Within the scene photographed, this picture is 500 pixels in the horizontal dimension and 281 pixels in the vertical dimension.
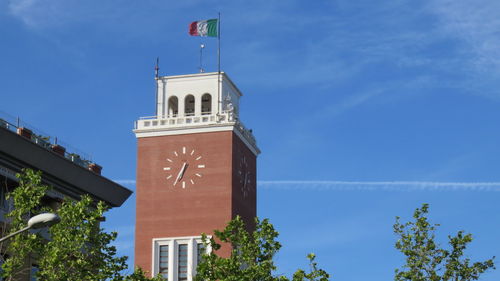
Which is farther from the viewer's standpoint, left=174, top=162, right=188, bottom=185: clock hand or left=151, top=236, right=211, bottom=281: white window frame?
left=174, top=162, right=188, bottom=185: clock hand

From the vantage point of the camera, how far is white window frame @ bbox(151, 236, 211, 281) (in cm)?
9856

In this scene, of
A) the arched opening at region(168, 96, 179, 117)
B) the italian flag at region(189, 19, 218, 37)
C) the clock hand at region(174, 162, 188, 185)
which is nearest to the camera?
the clock hand at region(174, 162, 188, 185)

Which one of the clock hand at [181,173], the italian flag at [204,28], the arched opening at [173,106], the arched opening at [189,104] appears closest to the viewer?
the clock hand at [181,173]

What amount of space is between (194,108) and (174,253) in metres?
15.8

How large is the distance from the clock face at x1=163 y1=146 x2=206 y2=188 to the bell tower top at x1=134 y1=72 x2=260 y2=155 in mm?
2409

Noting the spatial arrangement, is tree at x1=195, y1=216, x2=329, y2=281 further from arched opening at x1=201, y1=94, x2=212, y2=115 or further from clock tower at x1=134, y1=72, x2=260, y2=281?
arched opening at x1=201, y1=94, x2=212, y2=115

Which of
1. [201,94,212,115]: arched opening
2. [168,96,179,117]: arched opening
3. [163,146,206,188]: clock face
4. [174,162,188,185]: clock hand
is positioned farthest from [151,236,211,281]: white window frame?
[201,94,212,115]: arched opening

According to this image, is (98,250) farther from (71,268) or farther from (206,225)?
(206,225)

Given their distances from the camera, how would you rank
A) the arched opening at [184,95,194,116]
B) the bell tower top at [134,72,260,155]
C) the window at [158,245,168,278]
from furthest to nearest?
the arched opening at [184,95,194,116] → the bell tower top at [134,72,260,155] → the window at [158,245,168,278]

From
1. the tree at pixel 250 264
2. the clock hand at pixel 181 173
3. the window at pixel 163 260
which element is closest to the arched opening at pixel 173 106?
the clock hand at pixel 181 173

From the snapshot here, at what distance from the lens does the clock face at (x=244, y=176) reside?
103 meters

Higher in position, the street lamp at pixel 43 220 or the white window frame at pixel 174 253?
the white window frame at pixel 174 253

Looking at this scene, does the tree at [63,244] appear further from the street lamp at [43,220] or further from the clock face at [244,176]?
the clock face at [244,176]

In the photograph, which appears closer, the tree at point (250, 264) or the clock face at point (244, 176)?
the tree at point (250, 264)
